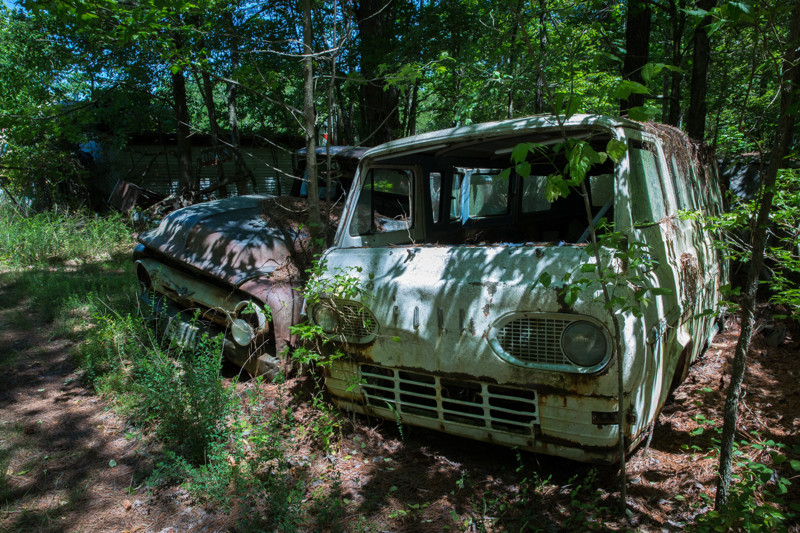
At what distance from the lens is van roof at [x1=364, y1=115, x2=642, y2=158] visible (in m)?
2.80

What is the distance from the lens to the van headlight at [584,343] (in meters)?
2.39

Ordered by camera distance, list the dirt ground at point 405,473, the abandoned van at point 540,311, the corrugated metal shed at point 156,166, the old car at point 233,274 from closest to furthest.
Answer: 1. the abandoned van at point 540,311
2. the dirt ground at point 405,473
3. the old car at point 233,274
4. the corrugated metal shed at point 156,166

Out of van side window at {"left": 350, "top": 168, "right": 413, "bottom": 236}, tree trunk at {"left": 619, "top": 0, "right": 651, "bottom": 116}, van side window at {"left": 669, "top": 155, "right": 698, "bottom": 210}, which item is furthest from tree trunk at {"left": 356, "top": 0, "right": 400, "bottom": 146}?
van side window at {"left": 669, "top": 155, "right": 698, "bottom": 210}

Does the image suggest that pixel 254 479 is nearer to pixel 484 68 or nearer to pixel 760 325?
pixel 760 325

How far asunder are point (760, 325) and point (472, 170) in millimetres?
3136

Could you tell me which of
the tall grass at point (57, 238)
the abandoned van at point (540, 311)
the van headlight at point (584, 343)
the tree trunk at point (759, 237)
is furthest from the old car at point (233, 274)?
the tall grass at point (57, 238)

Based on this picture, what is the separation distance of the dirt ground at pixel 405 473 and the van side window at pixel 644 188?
1284 mm

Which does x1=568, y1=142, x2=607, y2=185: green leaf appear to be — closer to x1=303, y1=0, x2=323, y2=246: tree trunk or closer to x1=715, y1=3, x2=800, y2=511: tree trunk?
x1=715, y1=3, x2=800, y2=511: tree trunk

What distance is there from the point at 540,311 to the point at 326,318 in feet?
4.66

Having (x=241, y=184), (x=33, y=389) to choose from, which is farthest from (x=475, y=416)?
(x=241, y=184)

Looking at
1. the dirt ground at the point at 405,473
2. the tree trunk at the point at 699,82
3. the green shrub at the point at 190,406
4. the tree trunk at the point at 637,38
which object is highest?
the tree trunk at the point at 637,38

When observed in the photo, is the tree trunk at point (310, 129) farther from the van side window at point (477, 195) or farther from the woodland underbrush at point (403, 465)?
the woodland underbrush at point (403, 465)

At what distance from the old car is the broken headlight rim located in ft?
1.41

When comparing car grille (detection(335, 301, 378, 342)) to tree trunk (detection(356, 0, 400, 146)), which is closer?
car grille (detection(335, 301, 378, 342))
